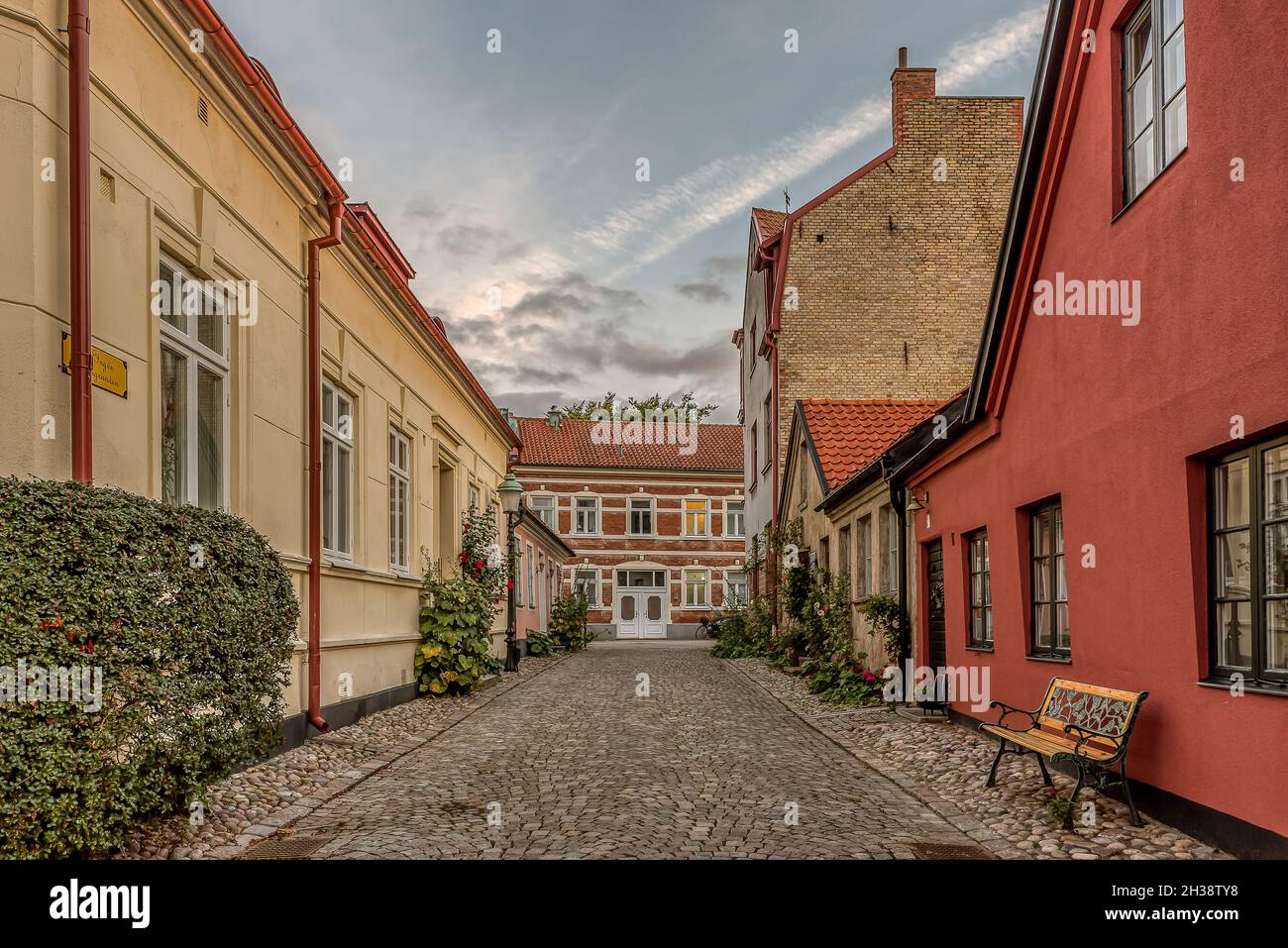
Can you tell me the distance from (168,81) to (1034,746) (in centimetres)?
693

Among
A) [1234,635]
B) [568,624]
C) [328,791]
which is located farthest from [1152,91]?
[568,624]

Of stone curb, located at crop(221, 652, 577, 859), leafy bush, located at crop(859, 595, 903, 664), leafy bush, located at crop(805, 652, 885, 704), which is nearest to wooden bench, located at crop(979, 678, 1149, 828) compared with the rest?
stone curb, located at crop(221, 652, 577, 859)

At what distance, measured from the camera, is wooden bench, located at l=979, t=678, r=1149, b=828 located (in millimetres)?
5977

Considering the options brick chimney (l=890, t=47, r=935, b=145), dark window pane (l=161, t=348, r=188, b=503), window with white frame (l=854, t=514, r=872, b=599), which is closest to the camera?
dark window pane (l=161, t=348, r=188, b=503)

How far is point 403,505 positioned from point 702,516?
32376 millimetres

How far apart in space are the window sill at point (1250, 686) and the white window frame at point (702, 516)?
1571 inches

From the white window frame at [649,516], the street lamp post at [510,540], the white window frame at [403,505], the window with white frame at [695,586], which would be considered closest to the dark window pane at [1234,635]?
the white window frame at [403,505]

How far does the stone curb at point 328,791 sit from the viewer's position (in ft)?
18.7

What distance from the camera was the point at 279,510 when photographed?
28.7ft

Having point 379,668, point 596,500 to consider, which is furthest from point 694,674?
point 596,500

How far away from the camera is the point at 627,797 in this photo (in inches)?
275

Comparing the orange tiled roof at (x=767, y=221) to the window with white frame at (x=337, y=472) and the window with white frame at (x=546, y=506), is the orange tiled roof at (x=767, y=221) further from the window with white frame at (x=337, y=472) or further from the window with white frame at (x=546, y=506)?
the window with white frame at (x=546, y=506)

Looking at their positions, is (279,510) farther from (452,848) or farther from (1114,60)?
(1114,60)

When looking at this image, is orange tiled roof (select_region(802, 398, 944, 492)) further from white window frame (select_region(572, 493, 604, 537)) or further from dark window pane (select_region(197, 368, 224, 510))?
white window frame (select_region(572, 493, 604, 537))
